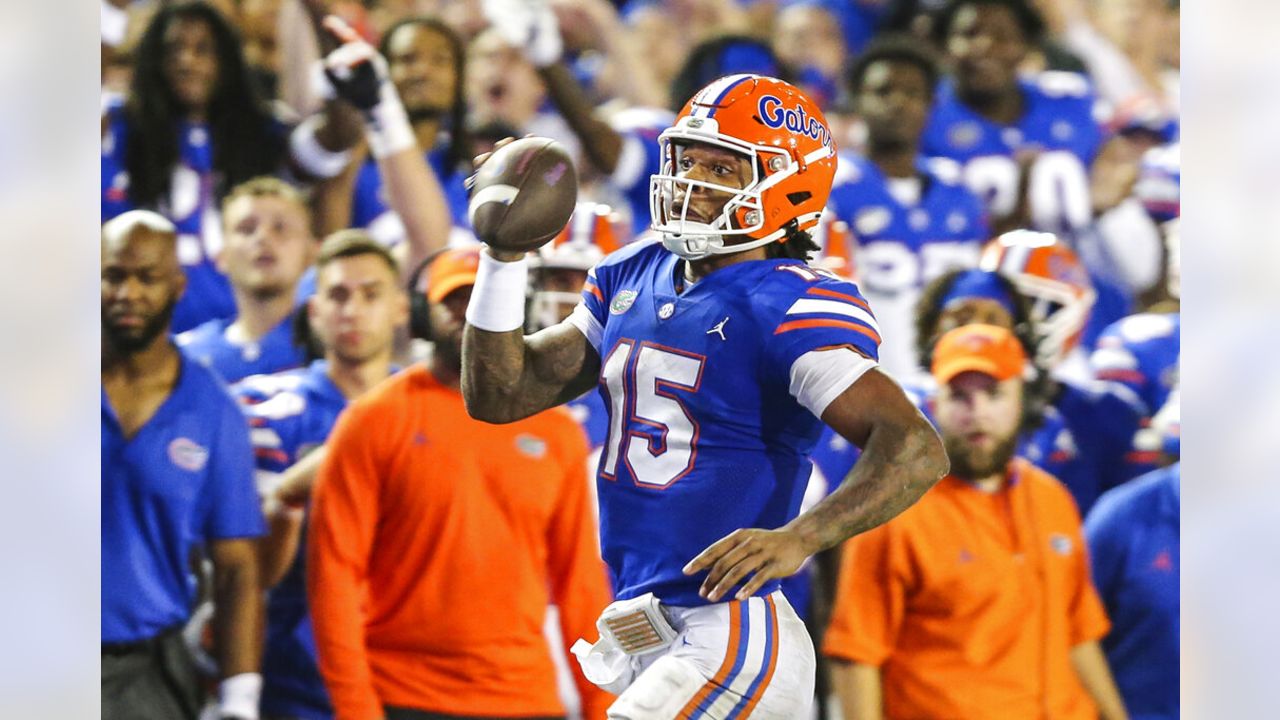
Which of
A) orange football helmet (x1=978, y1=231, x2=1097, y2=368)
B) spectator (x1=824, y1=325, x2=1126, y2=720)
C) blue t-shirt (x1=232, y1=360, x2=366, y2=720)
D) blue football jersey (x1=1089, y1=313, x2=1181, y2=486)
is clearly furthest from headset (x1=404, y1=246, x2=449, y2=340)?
blue football jersey (x1=1089, y1=313, x2=1181, y2=486)

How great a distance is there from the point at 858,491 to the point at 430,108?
273 cm

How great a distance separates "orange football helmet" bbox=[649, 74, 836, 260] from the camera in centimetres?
225

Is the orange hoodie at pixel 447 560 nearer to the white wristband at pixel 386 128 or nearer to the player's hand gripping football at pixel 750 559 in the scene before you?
the white wristband at pixel 386 128

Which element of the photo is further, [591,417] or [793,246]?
[591,417]

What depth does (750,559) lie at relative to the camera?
201 cm

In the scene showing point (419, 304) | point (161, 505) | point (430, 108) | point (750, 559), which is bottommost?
point (161, 505)

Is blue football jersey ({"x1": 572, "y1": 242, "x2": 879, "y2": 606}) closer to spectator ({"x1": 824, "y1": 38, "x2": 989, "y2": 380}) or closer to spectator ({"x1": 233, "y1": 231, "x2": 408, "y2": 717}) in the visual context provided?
spectator ({"x1": 233, "y1": 231, "x2": 408, "y2": 717})

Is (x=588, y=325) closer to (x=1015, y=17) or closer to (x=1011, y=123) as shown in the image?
(x=1011, y=123)

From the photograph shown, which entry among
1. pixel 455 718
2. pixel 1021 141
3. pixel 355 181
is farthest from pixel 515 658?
pixel 1021 141

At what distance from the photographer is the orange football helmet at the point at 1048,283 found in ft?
14.5

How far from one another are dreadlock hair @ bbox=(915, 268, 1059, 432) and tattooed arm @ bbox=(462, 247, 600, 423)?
200cm

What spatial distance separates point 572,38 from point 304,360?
1261 millimetres

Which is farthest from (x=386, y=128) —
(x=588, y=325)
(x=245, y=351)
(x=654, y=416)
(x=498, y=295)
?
(x=654, y=416)

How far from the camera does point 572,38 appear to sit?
4.83 meters
